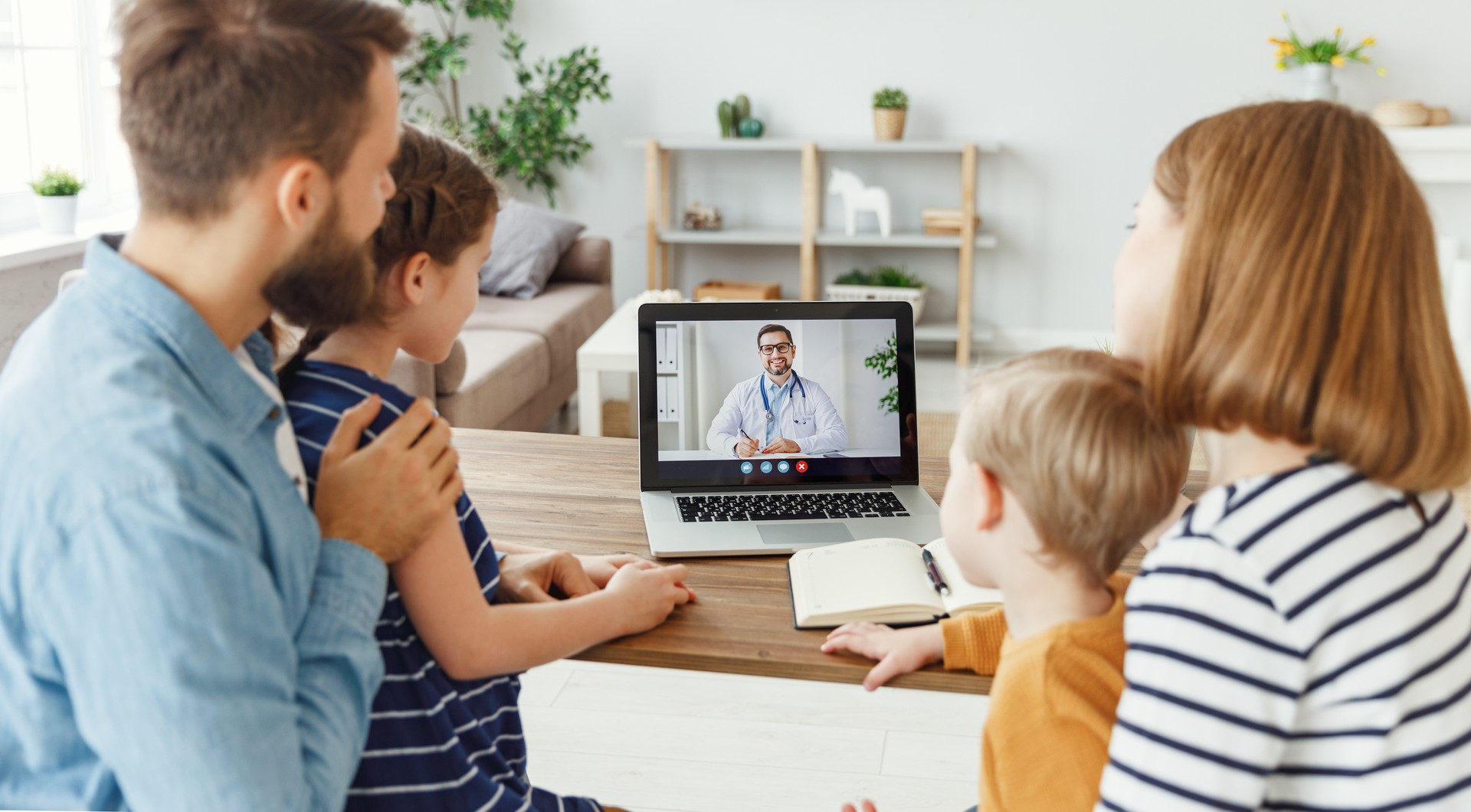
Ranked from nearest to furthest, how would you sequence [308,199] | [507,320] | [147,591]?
→ [147,591]
[308,199]
[507,320]

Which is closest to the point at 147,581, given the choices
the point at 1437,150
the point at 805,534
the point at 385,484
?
the point at 385,484

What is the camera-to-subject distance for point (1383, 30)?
16.4 ft

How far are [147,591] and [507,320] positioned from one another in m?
3.33

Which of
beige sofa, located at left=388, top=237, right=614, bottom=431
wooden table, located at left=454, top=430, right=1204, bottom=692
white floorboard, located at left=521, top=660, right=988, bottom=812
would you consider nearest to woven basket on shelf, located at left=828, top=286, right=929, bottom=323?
beige sofa, located at left=388, top=237, right=614, bottom=431

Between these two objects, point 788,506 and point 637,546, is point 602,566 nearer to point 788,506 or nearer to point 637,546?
point 637,546

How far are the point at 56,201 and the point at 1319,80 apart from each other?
4.66 meters

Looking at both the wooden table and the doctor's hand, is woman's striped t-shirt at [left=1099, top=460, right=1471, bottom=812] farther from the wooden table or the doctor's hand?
the doctor's hand

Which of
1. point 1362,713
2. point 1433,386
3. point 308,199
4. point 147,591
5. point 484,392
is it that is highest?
point 308,199

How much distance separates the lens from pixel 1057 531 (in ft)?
3.04

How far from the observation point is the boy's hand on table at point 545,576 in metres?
1.19

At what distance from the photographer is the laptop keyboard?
1.45m

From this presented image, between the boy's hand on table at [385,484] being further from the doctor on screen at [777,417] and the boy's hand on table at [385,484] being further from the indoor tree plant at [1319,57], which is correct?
the indoor tree plant at [1319,57]

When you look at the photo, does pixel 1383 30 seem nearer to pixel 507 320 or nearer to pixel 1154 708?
pixel 507 320

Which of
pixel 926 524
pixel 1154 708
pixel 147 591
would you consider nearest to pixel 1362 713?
pixel 1154 708
